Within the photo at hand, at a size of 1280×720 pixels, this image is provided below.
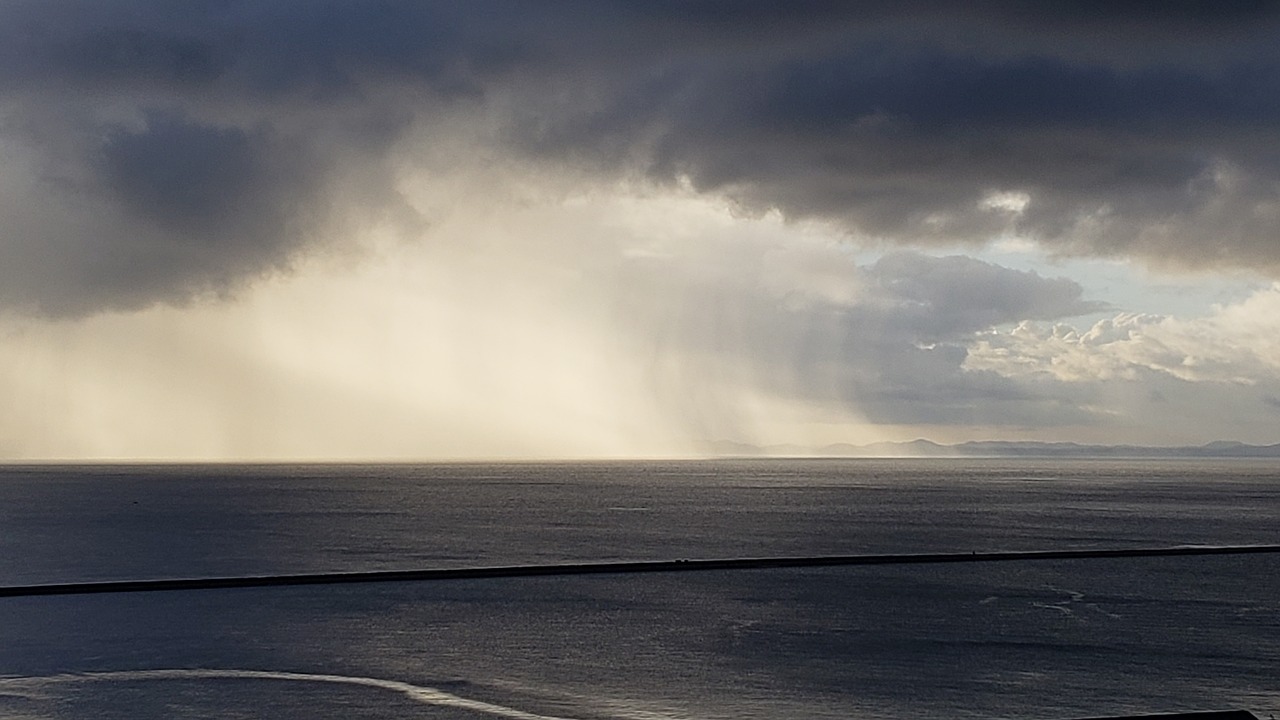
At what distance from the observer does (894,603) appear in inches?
2473

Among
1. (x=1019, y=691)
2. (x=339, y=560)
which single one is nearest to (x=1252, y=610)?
(x=1019, y=691)

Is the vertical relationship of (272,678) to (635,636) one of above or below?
above

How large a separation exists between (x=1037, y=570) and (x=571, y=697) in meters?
49.5

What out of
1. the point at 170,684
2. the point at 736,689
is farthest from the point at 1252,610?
the point at 170,684

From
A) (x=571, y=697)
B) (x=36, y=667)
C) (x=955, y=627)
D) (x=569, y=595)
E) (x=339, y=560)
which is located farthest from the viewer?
(x=339, y=560)

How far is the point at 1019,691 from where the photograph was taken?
39000 mm

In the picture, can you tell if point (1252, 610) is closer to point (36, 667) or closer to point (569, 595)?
point (569, 595)

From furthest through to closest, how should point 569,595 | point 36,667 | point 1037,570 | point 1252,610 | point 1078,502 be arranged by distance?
point 1078,502 → point 1037,570 → point 569,595 → point 1252,610 → point 36,667

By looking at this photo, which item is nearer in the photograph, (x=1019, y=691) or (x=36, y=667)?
(x=1019, y=691)

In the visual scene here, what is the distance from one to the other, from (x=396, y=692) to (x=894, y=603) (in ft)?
101

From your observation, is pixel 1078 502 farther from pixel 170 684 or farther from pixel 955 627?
pixel 170 684

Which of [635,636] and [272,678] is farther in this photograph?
[635,636]

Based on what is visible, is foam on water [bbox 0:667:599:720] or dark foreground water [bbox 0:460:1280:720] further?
dark foreground water [bbox 0:460:1280:720]

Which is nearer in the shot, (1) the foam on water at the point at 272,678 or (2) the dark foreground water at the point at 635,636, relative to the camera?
(1) the foam on water at the point at 272,678
